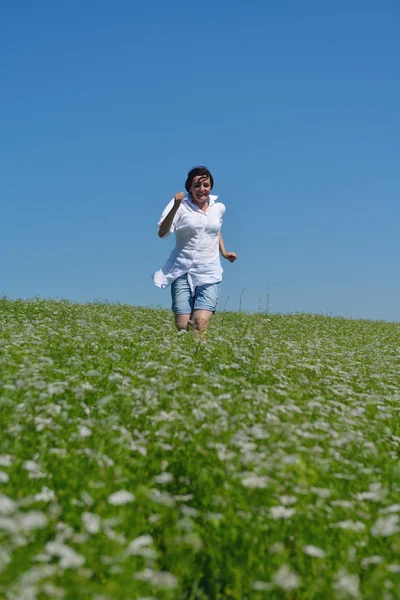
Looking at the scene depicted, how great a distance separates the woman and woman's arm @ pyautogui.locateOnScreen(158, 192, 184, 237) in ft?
0.05

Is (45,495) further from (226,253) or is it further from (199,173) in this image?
(226,253)

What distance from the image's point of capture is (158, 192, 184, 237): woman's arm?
961 centimetres

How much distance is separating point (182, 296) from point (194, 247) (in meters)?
0.81

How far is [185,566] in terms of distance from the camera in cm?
411

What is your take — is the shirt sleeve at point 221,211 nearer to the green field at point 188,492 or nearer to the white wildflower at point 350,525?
the green field at point 188,492

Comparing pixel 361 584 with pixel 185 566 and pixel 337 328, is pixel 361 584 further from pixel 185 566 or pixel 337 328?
pixel 337 328

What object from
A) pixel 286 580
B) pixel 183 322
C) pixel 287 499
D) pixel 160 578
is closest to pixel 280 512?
pixel 287 499

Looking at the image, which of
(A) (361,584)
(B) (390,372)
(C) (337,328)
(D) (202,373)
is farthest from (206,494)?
(C) (337,328)

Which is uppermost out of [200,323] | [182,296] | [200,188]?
[200,188]

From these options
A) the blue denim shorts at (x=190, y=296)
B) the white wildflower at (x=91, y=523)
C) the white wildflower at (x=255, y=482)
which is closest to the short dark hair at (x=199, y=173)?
the blue denim shorts at (x=190, y=296)

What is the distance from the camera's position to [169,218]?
33.5 ft

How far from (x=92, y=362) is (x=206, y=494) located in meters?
3.80

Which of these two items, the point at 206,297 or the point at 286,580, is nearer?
the point at 286,580

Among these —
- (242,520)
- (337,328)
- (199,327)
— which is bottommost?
(242,520)
